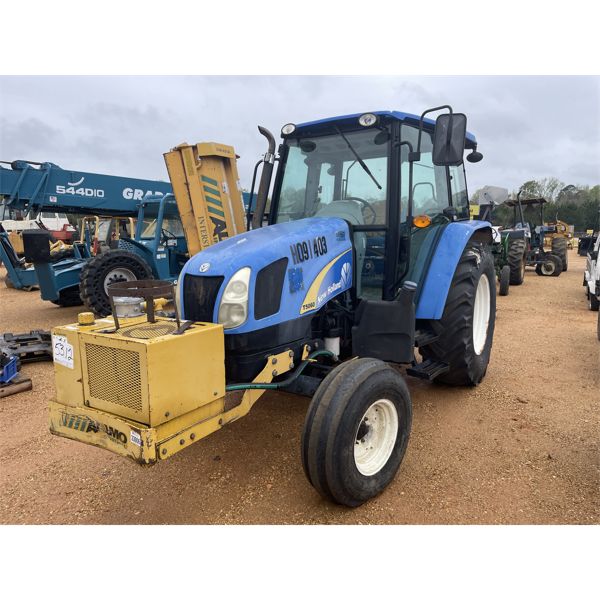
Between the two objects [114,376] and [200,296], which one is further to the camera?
[200,296]

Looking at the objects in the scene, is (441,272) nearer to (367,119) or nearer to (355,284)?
(355,284)

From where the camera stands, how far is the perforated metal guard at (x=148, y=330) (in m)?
2.15

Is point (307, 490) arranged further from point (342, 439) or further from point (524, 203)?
point (524, 203)

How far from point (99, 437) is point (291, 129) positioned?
2683 mm

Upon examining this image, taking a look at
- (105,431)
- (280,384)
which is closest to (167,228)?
(280,384)

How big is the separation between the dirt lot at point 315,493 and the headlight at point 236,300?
1.06 m

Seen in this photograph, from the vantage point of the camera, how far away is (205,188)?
6539 mm

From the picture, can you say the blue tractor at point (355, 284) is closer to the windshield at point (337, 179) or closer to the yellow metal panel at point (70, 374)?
the windshield at point (337, 179)

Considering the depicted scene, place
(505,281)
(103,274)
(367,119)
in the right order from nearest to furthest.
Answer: (367,119)
(103,274)
(505,281)

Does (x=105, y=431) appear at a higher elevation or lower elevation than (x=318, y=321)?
lower

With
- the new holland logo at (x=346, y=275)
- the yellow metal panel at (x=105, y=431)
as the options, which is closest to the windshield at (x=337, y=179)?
the new holland logo at (x=346, y=275)

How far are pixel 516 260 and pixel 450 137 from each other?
9.14 m

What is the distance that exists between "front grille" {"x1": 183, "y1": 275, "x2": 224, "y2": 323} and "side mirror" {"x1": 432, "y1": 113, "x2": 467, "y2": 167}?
1634 millimetres

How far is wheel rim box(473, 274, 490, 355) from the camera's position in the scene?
4.39 m
